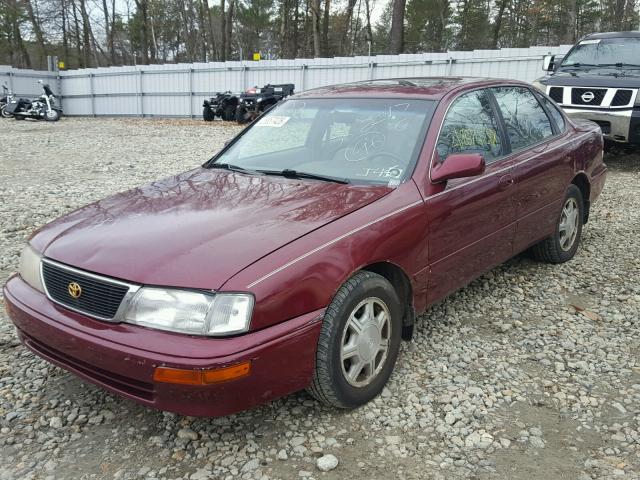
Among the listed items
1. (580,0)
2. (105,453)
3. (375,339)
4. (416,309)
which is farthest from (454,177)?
(580,0)

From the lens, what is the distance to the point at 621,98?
823 cm

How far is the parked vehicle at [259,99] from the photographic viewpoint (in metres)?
17.6

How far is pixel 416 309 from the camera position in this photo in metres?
3.05

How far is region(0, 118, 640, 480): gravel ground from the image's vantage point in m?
2.38

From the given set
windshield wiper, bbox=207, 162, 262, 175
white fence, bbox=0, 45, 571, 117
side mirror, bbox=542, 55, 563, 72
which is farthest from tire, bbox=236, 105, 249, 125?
windshield wiper, bbox=207, 162, 262, 175

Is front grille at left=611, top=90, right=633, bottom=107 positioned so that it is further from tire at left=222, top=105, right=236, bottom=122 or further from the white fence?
tire at left=222, top=105, right=236, bottom=122

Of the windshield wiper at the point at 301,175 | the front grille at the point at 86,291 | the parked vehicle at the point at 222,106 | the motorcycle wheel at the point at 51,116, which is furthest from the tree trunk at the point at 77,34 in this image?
the front grille at the point at 86,291

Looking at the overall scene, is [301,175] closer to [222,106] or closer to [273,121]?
[273,121]

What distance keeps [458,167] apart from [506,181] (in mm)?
801

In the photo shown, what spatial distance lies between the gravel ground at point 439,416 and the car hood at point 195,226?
0.81 m

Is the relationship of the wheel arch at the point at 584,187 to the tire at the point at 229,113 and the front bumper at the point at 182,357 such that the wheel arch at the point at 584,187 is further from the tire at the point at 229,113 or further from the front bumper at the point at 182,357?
the tire at the point at 229,113

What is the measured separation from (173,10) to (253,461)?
49899 mm

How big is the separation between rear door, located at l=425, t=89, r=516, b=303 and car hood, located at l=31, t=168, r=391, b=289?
1.62ft

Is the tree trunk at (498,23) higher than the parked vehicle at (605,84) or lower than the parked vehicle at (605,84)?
higher
